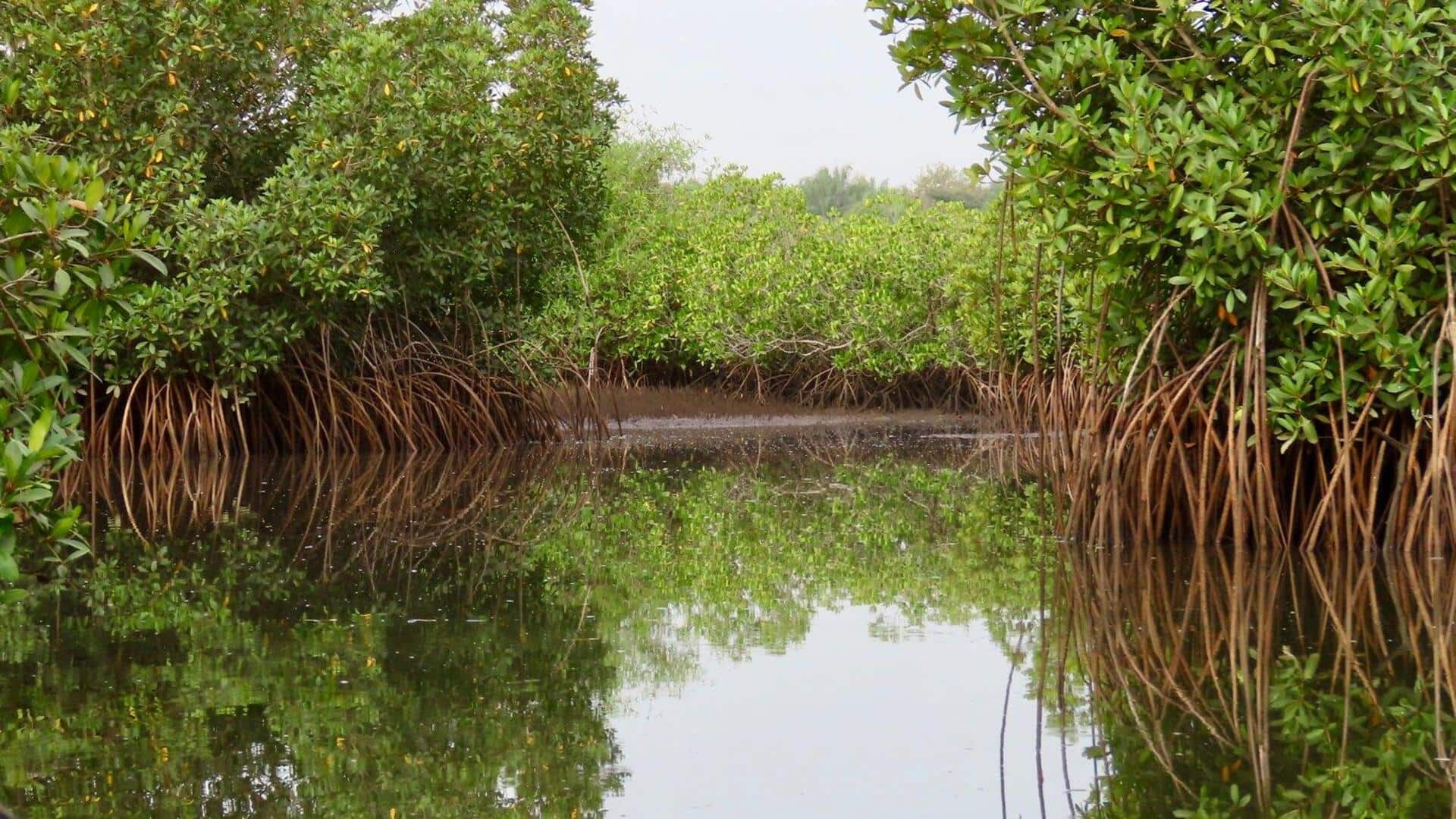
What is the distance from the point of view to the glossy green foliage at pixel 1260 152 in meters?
6.14

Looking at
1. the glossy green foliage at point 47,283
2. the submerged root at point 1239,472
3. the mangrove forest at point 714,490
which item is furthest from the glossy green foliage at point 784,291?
the glossy green foliage at point 47,283

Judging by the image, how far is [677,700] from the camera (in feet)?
13.7

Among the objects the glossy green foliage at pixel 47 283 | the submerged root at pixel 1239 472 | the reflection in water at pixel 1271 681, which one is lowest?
the reflection in water at pixel 1271 681

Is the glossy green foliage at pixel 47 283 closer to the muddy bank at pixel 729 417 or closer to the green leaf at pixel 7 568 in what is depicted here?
the green leaf at pixel 7 568

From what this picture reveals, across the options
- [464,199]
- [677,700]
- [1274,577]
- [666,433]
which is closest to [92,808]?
[677,700]

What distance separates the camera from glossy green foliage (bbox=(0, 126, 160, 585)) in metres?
3.67

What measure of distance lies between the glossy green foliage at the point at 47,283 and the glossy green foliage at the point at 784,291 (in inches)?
648

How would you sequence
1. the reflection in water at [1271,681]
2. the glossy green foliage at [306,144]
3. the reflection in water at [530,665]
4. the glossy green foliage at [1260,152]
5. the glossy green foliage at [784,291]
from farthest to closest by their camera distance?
the glossy green foliage at [784,291] < the glossy green foliage at [306,144] < the glossy green foliage at [1260,152] < the reflection in water at [530,665] < the reflection in water at [1271,681]

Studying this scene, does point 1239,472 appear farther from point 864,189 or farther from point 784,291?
point 864,189

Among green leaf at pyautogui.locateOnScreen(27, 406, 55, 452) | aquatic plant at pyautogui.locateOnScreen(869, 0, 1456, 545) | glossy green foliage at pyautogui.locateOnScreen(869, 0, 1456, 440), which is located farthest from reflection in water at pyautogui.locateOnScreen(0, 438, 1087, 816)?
glossy green foliage at pyautogui.locateOnScreen(869, 0, 1456, 440)

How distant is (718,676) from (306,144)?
1060cm

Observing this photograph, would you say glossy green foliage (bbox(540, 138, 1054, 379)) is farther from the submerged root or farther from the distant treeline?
the distant treeline

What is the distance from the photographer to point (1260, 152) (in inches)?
254

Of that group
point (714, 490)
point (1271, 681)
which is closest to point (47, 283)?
point (1271, 681)
